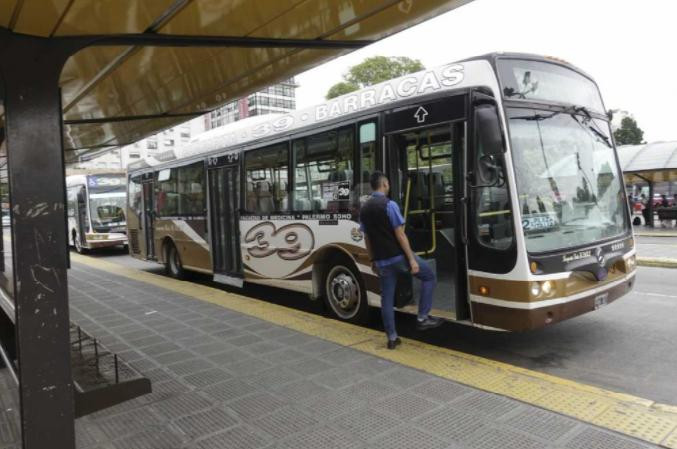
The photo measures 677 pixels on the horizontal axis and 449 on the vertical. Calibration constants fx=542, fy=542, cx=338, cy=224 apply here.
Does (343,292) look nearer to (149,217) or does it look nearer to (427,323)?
(427,323)

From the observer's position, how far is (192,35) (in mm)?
3311

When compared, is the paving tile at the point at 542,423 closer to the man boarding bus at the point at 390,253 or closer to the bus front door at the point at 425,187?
the man boarding bus at the point at 390,253

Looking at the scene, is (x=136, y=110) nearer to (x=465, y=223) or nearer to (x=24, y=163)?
(x=24, y=163)

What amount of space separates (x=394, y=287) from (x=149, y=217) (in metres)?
8.61

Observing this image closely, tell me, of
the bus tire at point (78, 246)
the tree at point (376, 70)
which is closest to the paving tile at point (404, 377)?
the bus tire at point (78, 246)

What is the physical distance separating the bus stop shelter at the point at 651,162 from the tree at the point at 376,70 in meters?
16.0

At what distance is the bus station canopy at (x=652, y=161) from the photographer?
800 inches

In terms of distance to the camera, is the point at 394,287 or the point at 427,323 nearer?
the point at 427,323

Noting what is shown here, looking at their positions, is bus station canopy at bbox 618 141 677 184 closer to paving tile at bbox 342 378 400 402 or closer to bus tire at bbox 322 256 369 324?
bus tire at bbox 322 256 369 324

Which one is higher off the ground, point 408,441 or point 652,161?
point 652,161

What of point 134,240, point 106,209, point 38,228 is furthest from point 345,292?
point 106,209

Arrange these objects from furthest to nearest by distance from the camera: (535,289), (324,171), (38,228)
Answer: (324,171), (535,289), (38,228)

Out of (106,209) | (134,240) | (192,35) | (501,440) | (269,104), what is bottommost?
(501,440)

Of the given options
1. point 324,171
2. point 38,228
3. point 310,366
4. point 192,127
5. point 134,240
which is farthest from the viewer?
point 192,127
